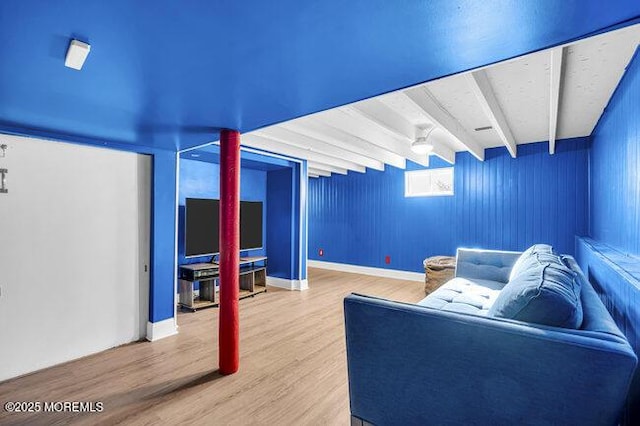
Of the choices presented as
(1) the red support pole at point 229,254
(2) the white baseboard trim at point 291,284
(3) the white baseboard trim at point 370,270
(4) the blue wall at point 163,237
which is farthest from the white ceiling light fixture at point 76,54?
(3) the white baseboard trim at point 370,270

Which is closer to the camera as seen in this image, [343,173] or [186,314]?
[186,314]

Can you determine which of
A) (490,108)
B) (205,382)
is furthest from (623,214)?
(205,382)

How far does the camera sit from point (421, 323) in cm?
139

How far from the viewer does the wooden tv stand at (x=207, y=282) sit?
13.5 ft

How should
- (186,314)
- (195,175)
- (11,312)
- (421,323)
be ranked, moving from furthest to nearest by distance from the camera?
(195,175)
(186,314)
(11,312)
(421,323)

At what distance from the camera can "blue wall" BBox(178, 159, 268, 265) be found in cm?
448

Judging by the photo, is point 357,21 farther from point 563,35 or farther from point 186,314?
point 186,314

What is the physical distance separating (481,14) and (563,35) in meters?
0.42

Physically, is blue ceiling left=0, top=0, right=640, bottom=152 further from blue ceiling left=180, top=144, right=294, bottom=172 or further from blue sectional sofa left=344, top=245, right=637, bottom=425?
blue ceiling left=180, top=144, right=294, bottom=172

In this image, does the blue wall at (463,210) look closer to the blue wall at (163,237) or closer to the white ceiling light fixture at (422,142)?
the white ceiling light fixture at (422,142)

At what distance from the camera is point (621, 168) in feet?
7.68

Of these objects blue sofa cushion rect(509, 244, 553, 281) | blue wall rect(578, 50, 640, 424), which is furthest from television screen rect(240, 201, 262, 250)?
blue wall rect(578, 50, 640, 424)

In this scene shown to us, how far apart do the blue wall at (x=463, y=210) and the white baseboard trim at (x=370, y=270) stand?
0.36 ft

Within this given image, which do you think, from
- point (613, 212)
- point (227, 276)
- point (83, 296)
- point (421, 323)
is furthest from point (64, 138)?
point (613, 212)
